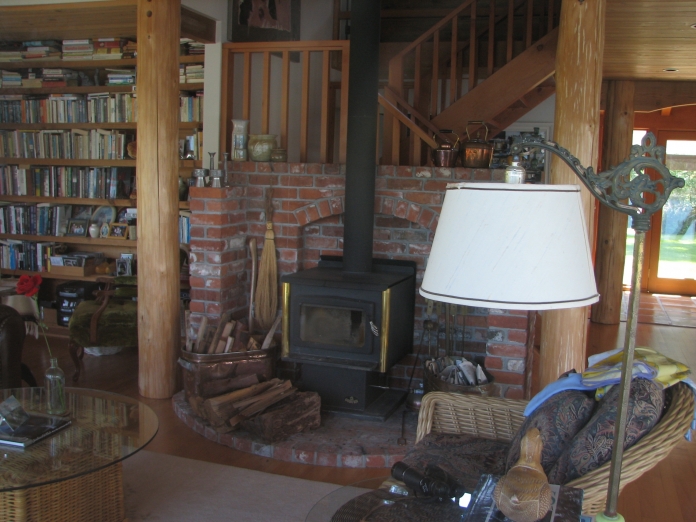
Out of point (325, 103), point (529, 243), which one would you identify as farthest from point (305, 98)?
point (529, 243)

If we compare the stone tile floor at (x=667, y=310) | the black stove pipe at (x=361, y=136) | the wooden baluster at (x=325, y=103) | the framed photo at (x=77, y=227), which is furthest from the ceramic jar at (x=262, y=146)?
the stone tile floor at (x=667, y=310)

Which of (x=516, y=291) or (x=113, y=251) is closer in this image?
(x=516, y=291)

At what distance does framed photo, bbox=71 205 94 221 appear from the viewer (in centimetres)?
571

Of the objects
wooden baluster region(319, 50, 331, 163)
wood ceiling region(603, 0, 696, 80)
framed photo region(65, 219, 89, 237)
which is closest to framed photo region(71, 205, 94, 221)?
framed photo region(65, 219, 89, 237)

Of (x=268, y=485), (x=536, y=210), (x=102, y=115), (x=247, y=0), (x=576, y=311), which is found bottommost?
(x=268, y=485)

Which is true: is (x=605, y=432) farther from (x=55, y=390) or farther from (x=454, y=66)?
(x=454, y=66)

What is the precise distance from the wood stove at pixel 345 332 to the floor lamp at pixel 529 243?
2175 mm

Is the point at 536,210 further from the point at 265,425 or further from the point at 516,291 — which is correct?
the point at 265,425

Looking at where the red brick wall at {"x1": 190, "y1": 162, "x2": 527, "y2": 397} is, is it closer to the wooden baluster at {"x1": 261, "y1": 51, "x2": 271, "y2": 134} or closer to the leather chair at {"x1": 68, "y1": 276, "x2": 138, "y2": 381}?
the wooden baluster at {"x1": 261, "y1": 51, "x2": 271, "y2": 134}

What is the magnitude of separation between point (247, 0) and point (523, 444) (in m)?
4.00

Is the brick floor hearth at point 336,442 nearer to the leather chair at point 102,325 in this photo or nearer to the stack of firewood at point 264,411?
the stack of firewood at point 264,411

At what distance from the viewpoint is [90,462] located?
2275 millimetres

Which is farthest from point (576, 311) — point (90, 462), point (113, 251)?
point (113, 251)

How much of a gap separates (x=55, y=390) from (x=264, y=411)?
1145 millimetres
